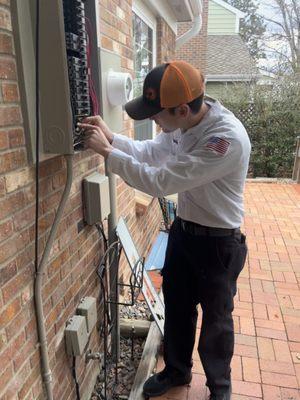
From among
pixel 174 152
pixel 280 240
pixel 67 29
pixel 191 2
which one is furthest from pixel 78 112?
pixel 191 2

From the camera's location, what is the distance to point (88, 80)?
5.39 feet

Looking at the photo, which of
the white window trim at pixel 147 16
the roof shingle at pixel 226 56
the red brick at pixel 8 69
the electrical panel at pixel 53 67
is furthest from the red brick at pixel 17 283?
the roof shingle at pixel 226 56

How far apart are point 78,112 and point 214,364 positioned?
159 cm

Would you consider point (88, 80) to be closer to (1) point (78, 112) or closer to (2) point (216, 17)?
(1) point (78, 112)

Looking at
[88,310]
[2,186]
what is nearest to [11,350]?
[2,186]

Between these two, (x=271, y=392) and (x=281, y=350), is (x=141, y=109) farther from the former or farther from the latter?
(x=281, y=350)

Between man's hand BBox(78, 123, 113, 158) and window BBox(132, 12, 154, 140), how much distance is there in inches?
95.7

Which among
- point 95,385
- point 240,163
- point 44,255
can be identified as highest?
point 240,163

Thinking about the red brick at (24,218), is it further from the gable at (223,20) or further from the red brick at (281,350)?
the gable at (223,20)

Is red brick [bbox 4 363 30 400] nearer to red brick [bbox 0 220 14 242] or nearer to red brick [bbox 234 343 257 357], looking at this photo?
red brick [bbox 0 220 14 242]

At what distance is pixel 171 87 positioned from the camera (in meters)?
1.67

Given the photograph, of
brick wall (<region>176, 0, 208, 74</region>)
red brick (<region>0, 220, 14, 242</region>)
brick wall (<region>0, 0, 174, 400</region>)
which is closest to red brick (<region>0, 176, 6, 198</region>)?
brick wall (<region>0, 0, 174, 400</region>)

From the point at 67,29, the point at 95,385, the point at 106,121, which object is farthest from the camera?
the point at 95,385

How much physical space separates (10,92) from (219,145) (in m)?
0.92
